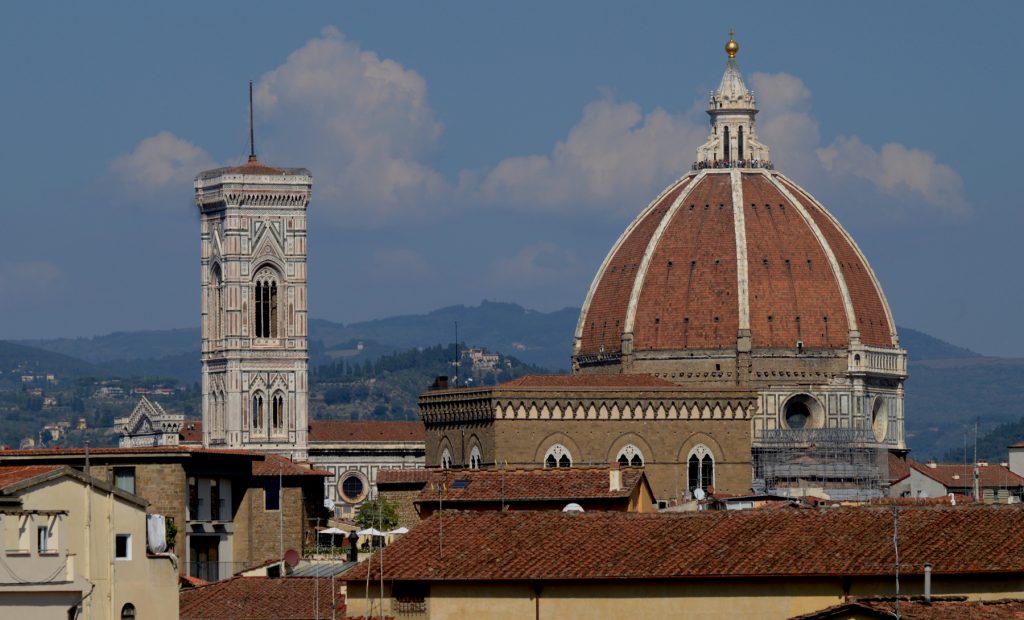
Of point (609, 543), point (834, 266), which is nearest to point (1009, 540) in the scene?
point (609, 543)

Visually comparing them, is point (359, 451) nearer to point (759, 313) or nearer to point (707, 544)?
point (759, 313)

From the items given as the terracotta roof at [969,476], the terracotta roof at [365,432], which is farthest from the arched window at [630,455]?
the terracotta roof at [365,432]

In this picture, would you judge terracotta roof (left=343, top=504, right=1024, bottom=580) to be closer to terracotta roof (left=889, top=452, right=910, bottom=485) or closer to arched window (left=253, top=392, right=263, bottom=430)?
terracotta roof (left=889, top=452, right=910, bottom=485)

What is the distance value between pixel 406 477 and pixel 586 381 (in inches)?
1668

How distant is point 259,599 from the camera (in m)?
48.5

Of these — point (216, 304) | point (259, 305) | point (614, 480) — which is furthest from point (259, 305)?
point (614, 480)

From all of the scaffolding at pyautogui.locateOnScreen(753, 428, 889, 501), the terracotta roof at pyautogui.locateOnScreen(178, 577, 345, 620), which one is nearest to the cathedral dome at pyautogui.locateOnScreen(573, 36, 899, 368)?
the scaffolding at pyautogui.locateOnScreen(753, 428, 889, 501)

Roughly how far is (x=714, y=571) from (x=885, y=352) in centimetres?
12022

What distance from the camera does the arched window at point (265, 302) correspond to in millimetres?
171625

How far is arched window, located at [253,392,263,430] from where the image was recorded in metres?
170

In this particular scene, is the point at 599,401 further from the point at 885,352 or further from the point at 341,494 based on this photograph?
the point at 341,494

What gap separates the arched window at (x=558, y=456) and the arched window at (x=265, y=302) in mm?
47463

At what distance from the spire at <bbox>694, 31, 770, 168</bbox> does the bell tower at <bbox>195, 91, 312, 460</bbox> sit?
22420mm

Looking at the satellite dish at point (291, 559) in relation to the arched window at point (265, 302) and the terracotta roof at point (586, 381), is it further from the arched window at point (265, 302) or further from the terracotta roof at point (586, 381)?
the arched window at point (265, 302)
